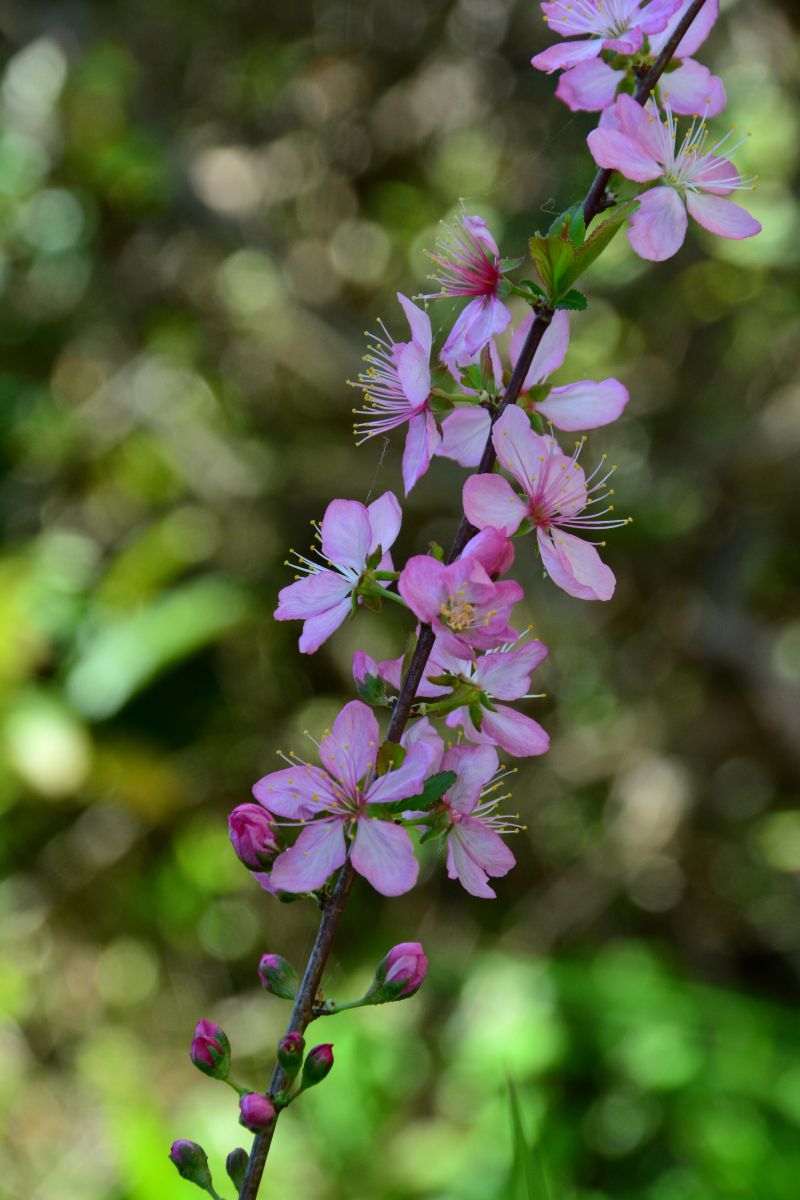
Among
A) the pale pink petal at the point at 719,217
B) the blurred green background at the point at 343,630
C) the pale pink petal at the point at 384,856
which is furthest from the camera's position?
the blurred green background at the point at 343,630

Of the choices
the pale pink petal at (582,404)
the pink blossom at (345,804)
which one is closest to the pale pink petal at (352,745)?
the pink blossom at (345,804)

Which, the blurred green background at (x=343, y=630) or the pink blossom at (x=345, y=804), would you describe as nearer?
the pink blossom at (x=345, y=804)

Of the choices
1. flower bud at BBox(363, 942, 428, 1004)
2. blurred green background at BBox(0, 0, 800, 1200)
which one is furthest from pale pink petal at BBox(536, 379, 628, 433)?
blurred green background at BBox(0, 0, 800, 1200)

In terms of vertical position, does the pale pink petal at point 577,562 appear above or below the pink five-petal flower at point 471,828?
above

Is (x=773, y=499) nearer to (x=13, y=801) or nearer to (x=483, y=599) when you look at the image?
(x=13, y=801)

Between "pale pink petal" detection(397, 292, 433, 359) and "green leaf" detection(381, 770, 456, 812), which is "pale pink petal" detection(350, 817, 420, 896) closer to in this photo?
"green leaf" detection(381, 770, 456, 812)

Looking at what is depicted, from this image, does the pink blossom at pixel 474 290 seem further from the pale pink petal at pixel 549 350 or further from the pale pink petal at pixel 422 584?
the pale pink petal at pixel 422 584
